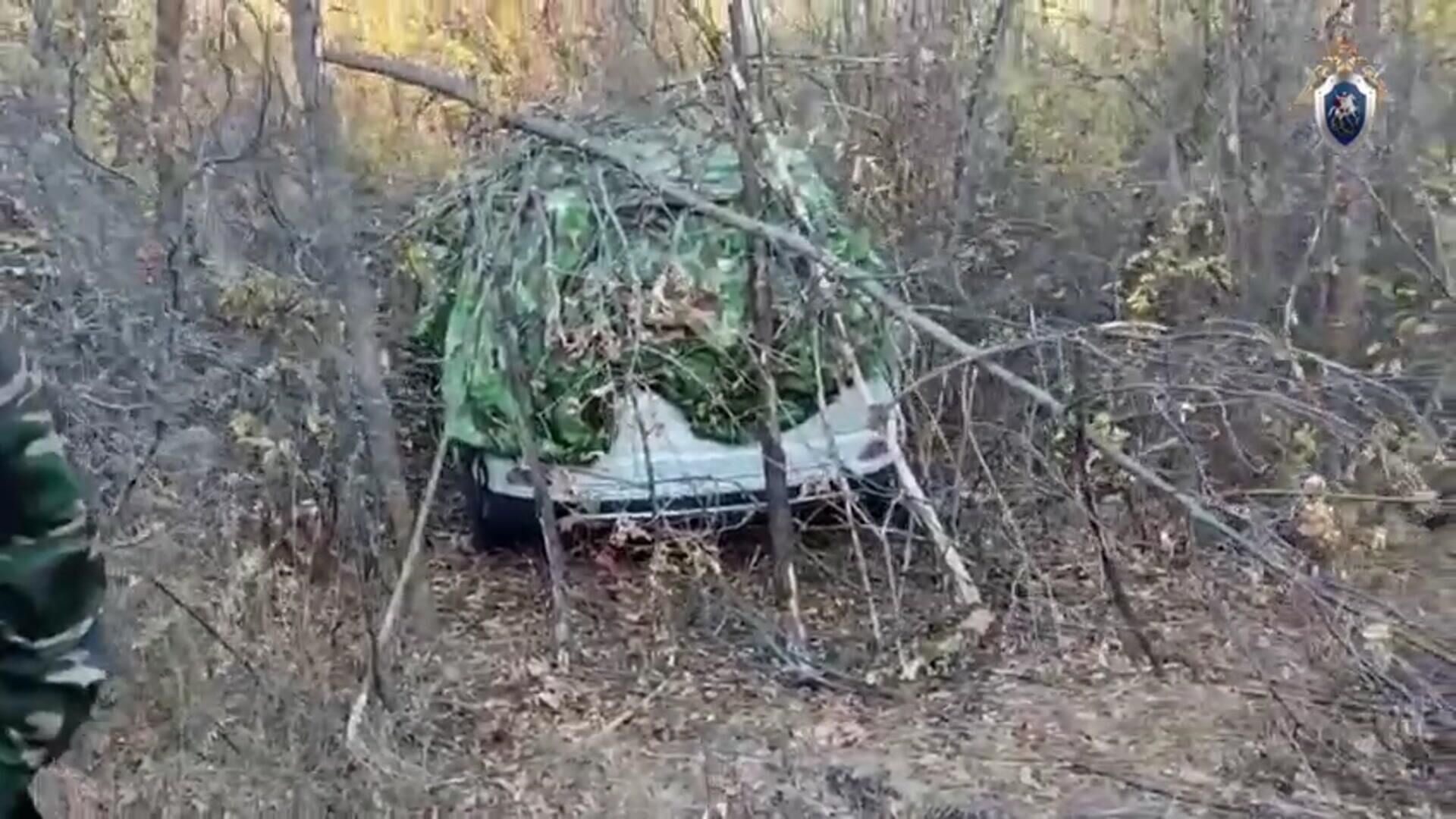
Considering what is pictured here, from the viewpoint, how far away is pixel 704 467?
659 cm

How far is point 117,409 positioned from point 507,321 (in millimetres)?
1421

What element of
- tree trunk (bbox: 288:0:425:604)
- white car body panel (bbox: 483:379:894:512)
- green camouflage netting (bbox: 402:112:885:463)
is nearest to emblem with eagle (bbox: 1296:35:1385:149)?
green camouflage netting (bbox: 402:112:885:463)

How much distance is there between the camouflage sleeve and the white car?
14.3 ft

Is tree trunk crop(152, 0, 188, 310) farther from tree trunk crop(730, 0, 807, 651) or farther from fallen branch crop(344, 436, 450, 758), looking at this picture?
tree trunk crop(730, 0, 807, 651)

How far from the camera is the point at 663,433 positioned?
21.3ft

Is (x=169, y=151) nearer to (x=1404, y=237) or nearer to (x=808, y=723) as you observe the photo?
(x=808, y=723)

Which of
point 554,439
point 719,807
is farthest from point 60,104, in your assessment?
point 719,807

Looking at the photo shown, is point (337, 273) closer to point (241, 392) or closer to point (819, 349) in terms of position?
point (241, 392)

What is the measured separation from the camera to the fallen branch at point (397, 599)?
213 inches

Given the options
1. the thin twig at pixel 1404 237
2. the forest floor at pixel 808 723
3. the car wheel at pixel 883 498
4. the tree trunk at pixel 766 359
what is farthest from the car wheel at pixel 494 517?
the thin twig at pixel 1404 237

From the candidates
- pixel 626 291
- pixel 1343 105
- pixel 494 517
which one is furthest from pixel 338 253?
pixel 1343 105

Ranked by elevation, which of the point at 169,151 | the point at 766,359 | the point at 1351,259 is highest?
the point at 169,151

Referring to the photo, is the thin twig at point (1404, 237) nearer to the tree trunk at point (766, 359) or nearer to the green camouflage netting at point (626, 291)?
the green camouflage netting at point (626, 291)

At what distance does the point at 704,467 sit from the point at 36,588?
4.72 meters
